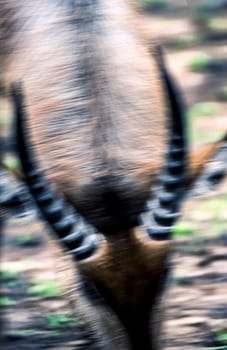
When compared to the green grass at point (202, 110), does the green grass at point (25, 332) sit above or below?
above

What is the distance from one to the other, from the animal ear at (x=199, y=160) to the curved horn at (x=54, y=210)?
2.18 feet

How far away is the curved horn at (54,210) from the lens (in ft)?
14.9

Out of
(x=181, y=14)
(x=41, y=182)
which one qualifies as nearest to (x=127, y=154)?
(x=41, y=182)

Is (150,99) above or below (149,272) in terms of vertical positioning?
above

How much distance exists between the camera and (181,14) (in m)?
12.8

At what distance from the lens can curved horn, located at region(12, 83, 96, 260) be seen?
4547 millimetres

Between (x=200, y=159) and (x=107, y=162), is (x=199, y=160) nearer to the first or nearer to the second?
(x=200, y=159)

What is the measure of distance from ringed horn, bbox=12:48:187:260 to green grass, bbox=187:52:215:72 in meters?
6.19

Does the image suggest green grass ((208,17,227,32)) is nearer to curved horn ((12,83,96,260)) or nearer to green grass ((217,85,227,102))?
green grass ((217,85,227,102))

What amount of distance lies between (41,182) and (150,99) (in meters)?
0.78

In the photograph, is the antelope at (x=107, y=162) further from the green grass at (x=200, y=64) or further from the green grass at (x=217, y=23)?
the green grass at (x=217, y=23)

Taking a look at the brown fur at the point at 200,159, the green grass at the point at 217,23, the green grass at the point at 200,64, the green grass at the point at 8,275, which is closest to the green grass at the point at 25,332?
the green grass at the point at 8,275

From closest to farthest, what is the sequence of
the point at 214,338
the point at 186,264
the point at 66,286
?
the point at 66,286 < the point at 214,338 < the point at 186,264

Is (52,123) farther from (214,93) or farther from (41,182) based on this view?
(214,93)
